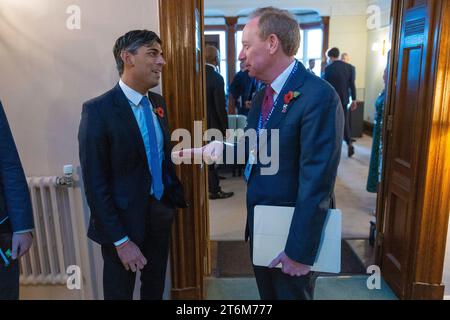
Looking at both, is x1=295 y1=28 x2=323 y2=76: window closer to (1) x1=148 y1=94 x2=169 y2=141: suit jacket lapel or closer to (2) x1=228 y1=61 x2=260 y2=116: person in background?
(2) x1=228 y1=61 x2=260 y2=116: person in background

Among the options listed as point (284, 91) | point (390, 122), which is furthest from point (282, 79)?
point (390, 122)

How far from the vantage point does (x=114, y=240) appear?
1.49 meters

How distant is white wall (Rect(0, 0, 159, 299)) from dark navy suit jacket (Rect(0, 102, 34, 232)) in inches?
24.6

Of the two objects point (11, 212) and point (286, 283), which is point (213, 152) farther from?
point (11, 212)

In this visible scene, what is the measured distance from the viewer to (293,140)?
1223 mm

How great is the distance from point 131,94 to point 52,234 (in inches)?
39.5

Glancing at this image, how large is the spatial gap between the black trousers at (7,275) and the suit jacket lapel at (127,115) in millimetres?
564

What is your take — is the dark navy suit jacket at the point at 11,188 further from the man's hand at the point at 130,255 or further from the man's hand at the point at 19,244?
the man's hand at the point at 130,255

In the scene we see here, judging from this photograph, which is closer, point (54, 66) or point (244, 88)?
point (54, 66)

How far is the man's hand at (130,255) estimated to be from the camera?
4.96ft

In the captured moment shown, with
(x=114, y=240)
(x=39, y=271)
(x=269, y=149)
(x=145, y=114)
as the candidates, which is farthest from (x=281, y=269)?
(x=39, y=271)

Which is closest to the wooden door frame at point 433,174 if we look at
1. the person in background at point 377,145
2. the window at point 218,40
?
the person in background at point 377,145

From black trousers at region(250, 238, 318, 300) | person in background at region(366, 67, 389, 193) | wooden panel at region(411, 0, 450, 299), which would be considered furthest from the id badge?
person in background at region(366, 67, 389, 193)
